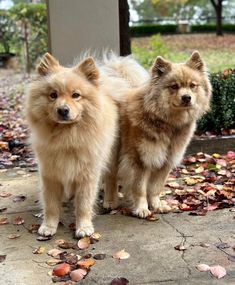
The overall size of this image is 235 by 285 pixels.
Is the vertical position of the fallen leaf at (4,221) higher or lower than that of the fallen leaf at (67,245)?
higher

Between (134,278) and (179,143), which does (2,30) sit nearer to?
(179,143)

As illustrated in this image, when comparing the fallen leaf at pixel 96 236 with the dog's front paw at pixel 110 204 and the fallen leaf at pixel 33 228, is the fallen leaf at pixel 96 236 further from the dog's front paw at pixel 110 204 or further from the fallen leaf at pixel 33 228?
the dog's front paw at pixel 110 204

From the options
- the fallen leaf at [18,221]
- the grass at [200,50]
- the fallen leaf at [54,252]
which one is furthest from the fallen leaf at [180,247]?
the grass at [200,50]

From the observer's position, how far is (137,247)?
3873 millimetres

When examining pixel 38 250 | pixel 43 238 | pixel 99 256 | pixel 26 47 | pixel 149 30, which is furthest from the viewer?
pixel 149 30

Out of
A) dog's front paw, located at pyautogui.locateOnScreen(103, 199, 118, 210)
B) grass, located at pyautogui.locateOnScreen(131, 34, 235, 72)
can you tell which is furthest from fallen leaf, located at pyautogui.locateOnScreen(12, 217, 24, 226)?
grass, located at pyautogui.locateOnScreen(131, 34, 235, 72)

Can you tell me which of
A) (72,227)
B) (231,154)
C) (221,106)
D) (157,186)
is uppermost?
(221,106)

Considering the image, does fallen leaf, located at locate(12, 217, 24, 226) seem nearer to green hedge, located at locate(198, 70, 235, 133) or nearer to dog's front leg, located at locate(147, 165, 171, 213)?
dog's front leg, located at locate(147, 165, 171, 213)

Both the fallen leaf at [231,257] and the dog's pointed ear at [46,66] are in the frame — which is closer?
the fallen leaf at [231,257]

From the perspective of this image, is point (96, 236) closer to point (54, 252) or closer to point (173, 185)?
point (54, 252)

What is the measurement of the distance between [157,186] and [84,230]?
978 millimetres

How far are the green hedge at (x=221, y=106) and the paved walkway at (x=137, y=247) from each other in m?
2.27

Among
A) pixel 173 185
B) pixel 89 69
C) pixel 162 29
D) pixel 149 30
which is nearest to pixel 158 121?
pixel 89 69

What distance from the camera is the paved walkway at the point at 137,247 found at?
3.38m
